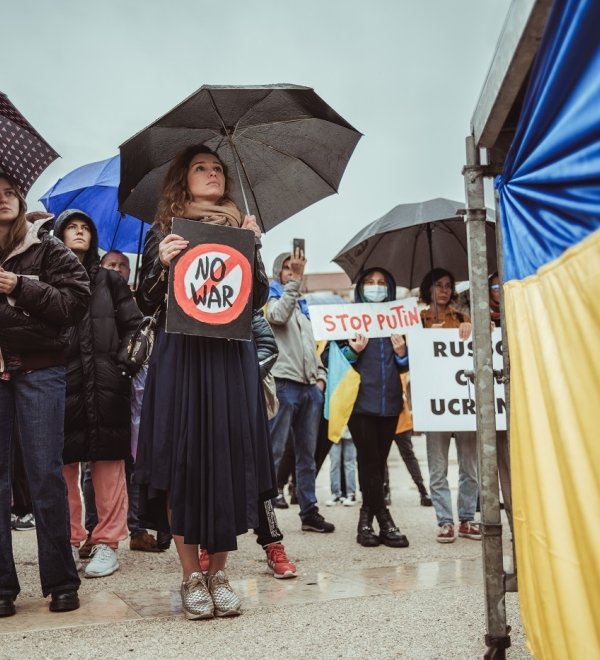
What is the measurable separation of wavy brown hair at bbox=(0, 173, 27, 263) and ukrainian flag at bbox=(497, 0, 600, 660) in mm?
2598

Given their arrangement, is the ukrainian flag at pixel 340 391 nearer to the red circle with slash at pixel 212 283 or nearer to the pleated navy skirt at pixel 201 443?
the pleated navy skirt at pixel 201 443

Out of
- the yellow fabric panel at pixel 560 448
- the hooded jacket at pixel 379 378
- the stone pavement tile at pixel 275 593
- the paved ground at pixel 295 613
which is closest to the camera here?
the yellow fabric panel at pixel 560 448

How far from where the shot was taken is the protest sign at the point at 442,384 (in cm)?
605

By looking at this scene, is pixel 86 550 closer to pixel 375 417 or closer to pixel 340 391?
pixel 340 391

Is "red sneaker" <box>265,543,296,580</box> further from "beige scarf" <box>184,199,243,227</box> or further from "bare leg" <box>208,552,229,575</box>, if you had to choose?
"beige scarf" <box>184,199,243,227</box>

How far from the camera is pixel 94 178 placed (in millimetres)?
6523

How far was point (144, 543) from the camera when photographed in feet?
19.4

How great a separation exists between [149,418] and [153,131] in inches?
59.7

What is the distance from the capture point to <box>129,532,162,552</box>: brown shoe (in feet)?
19.3

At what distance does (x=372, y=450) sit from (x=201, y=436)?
2.58m

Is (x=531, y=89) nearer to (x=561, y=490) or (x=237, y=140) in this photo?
(x=561, y=490)

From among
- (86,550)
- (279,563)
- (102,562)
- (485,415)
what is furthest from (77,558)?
(485,415)

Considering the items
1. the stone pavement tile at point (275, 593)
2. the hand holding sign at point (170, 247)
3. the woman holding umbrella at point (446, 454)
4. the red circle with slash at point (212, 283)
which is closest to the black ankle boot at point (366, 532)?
the woman holding umbrella at point (446, 454)

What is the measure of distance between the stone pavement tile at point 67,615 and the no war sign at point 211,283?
1.39 metres
